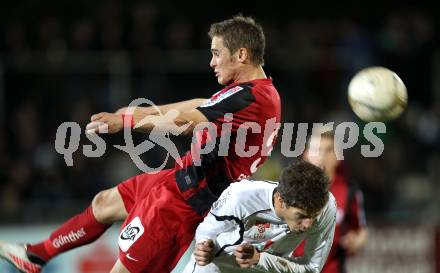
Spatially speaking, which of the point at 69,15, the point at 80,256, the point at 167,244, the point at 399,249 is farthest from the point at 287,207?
the point at 69,15

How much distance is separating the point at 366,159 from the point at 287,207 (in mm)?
5899

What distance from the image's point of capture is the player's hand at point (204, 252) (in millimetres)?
5273

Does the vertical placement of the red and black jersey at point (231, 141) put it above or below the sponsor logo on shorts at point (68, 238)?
above

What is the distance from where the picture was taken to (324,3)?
1309 centimetres

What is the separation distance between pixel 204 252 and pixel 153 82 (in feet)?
19.2

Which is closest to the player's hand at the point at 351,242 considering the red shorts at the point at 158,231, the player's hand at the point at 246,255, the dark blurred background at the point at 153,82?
the red shorts at the point at 158,231

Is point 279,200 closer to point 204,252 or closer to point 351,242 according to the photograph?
point 204,252

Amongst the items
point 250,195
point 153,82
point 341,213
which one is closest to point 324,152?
point 341,213

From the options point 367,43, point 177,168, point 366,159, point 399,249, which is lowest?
point 399,249

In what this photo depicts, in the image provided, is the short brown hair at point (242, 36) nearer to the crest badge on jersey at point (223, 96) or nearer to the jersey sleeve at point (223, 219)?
the crest badge on jersey at point (223, 96)

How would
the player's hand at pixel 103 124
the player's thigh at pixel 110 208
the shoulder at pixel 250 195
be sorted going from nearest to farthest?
the player's hand at pixel 103 124 → the shoulder at pixel 250 195 → the player's thigh at pixel 110 208

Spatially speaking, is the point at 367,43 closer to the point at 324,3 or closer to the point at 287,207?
the point at 324,3

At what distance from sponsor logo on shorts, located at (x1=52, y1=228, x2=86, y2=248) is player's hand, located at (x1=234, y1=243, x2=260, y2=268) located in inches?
56.6

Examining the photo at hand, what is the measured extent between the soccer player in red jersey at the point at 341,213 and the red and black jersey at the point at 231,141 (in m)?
1.50
